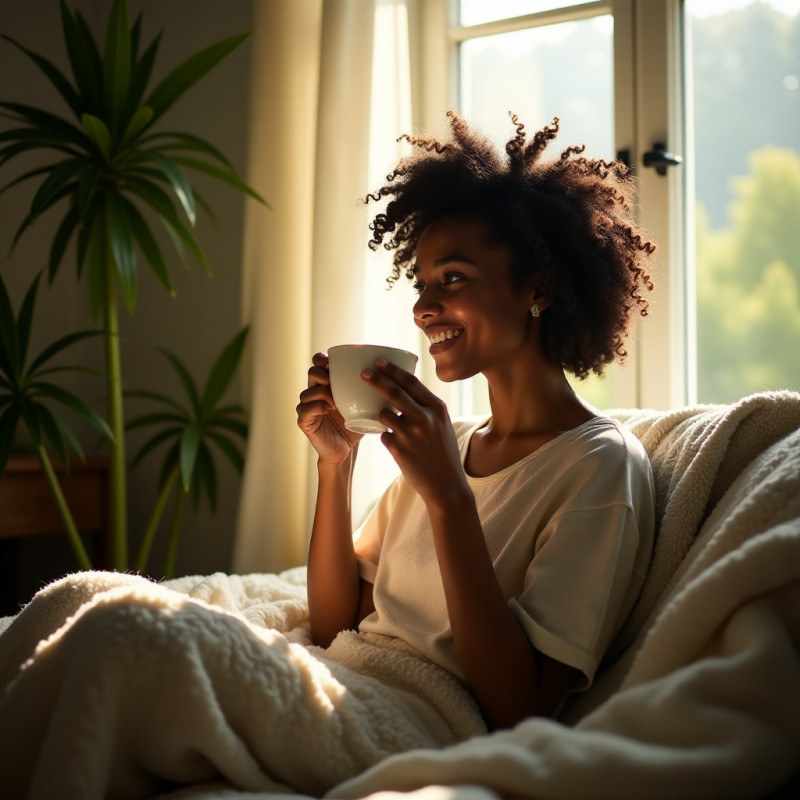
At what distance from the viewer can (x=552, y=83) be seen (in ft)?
8.31

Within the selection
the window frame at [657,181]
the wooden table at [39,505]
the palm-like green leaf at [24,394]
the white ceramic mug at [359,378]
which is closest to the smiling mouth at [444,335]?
the white ceramic mug at [359,378]

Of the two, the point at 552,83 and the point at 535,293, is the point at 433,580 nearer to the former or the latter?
the point at 535,293

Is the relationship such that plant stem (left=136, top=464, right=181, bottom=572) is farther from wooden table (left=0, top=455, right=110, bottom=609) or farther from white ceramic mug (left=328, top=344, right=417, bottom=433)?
white ceramic mug (left=328, top=344, right=417, bottom=433)

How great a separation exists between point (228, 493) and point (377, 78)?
4.42 ft

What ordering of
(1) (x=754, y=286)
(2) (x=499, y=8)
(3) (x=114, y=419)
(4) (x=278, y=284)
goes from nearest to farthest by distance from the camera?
(1) (x=754, y=286) < (3) (x=114, y=419) < (4) (x=278, y=284) < (2) (x=499, y=8)

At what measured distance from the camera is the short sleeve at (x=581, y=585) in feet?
3.72

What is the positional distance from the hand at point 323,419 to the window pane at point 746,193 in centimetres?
113

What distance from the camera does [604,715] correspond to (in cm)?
83

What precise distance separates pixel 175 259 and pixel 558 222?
1.97m

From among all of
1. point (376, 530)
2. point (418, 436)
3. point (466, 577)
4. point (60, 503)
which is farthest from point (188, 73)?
point (466, 577)

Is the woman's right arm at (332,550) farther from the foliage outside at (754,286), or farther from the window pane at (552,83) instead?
the foliage outside at (754,286)

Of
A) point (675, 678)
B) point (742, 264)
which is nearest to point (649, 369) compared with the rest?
point (742, 264)

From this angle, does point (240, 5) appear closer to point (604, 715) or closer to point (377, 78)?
point (377, 78)

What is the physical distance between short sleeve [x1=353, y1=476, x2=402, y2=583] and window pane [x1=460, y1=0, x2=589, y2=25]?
1.52 metres
